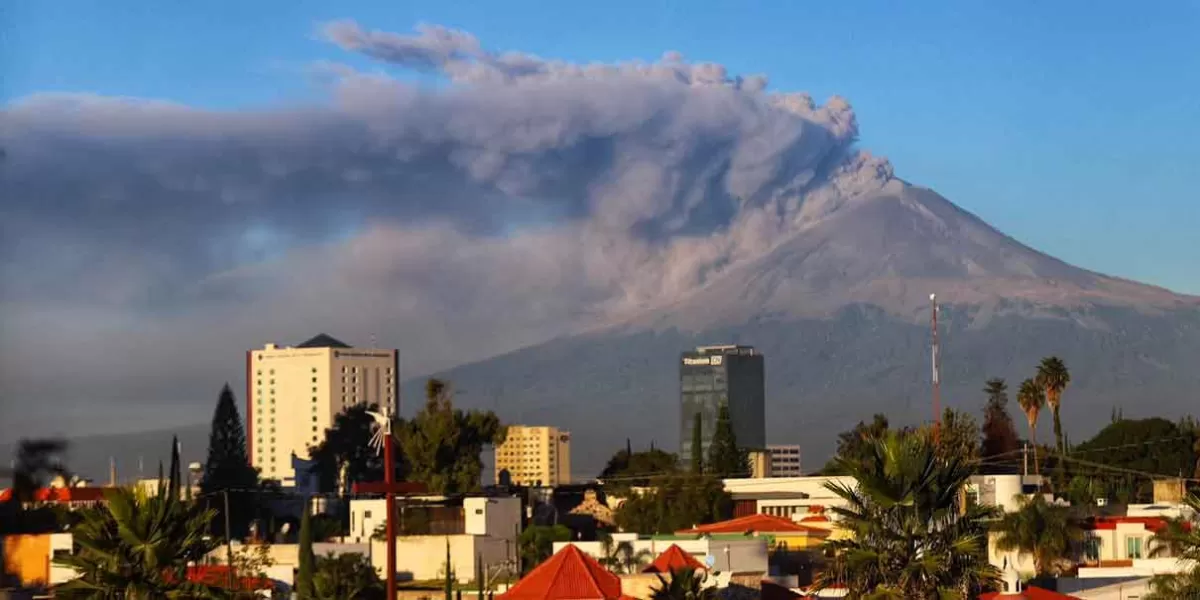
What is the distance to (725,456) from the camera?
16838cm

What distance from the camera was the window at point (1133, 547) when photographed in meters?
95.4

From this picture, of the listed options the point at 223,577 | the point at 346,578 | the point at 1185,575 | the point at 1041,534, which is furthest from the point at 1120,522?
the point at 223,577

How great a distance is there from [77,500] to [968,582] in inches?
3779

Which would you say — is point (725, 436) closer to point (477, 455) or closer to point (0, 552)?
point (477, 455)

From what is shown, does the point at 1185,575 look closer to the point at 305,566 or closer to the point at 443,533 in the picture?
the point at 305,566

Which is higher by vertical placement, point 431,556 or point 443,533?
point 443,533

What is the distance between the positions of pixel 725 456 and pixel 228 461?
40.2 meters

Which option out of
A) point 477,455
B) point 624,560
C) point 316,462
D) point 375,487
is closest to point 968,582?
point 375,487

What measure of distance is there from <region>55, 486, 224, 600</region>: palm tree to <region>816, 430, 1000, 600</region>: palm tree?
12.9 metres

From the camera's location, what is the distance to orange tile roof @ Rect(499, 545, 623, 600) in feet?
229

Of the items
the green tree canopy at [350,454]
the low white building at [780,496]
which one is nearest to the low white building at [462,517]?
the low white building at [780,496]

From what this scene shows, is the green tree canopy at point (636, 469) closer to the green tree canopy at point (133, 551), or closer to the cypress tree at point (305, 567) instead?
the cypress tree at point (305, 567)

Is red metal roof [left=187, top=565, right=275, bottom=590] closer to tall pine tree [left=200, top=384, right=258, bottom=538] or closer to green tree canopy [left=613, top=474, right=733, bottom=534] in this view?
green tree canopy [left=613, top=474, right=733, bottom=534]

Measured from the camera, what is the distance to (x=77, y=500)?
129125 mm
